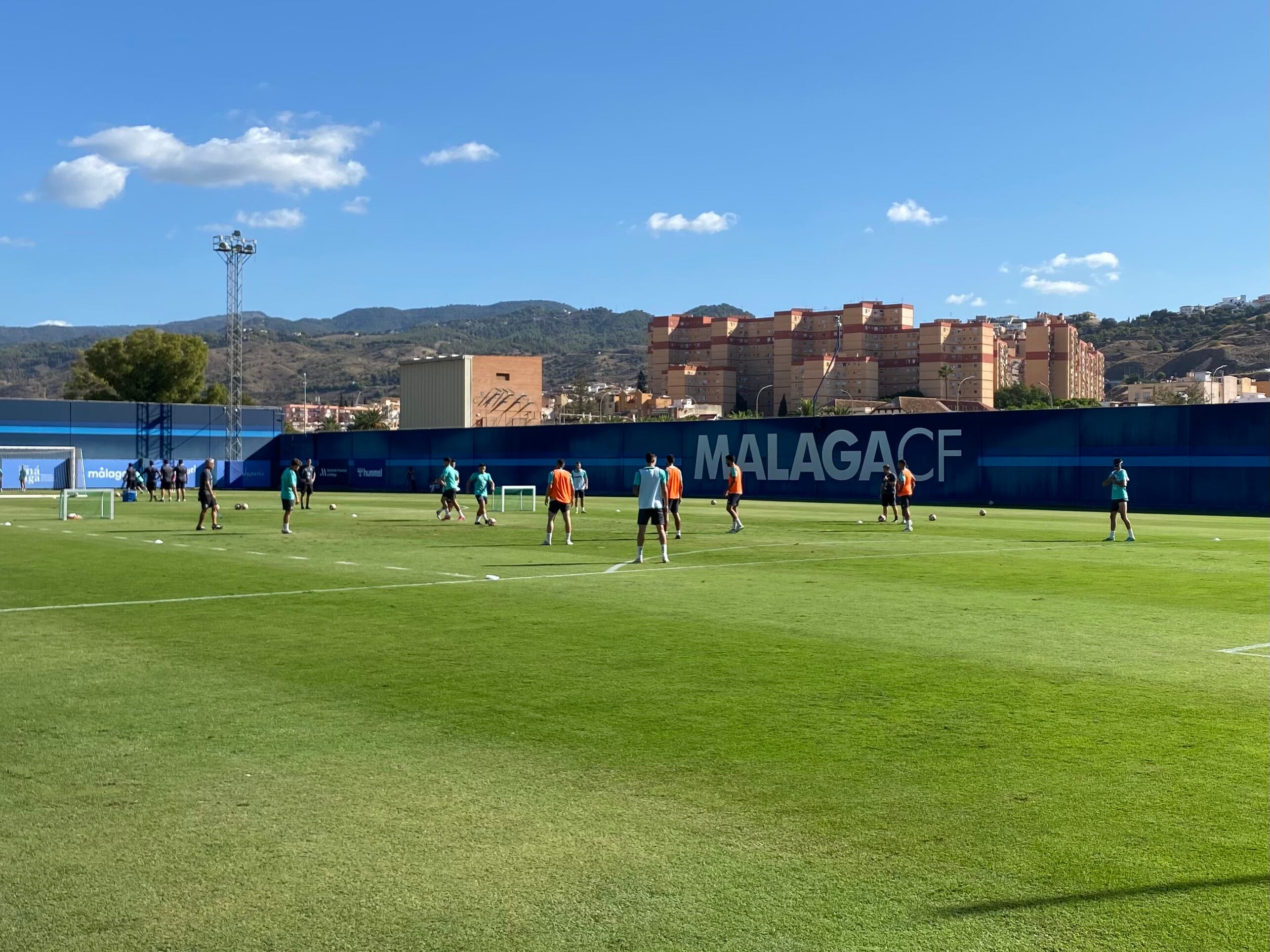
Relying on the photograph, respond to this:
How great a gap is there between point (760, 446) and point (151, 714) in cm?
5077

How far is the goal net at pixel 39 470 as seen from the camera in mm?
71938

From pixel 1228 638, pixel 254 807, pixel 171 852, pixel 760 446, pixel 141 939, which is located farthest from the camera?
pixel 760 446

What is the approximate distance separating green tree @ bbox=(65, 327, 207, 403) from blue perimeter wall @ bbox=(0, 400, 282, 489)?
116ft

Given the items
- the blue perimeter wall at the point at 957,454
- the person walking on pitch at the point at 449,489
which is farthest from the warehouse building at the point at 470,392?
the person walking on pitch at the point at 449,489

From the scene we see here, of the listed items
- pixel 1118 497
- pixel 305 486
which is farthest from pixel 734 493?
pixel 305 486

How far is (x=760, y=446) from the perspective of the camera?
59.1 metres

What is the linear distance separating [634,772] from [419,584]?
12.1 m

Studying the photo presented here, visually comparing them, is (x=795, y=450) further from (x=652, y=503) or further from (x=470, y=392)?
(x=470, y=392)

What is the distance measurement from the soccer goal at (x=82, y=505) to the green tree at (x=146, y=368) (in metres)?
60.3

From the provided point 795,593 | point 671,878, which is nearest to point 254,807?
point 671,878

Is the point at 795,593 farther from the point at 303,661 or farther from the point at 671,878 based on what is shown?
the point at 671,878

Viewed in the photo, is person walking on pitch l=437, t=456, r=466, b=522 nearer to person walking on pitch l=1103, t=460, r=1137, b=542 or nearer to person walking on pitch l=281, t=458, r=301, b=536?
person walking on pitch l=281, t=458, r=301, b=536

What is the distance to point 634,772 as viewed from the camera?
7602 mm

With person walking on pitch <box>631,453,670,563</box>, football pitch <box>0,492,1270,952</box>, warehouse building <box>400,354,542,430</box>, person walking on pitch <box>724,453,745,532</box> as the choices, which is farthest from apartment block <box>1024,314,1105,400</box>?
football pitch <box>0,492,1270,952</box>
